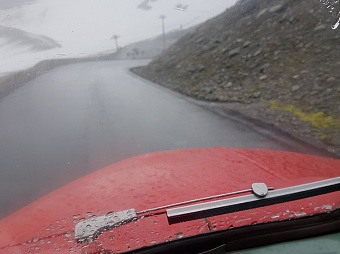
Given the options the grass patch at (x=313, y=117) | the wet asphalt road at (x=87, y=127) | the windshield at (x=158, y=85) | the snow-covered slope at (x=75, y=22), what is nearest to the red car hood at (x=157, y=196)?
the windshield at (x=158, y=85)

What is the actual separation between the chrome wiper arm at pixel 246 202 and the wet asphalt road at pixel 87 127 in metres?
1.25

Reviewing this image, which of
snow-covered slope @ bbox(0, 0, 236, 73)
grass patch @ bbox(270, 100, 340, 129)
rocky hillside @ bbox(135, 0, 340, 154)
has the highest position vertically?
snow-covered slope @ bbox(0, 0, 236, 73)

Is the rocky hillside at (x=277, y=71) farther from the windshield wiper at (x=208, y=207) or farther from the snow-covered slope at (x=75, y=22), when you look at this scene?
the windshield wiper at (x=208, y=207)

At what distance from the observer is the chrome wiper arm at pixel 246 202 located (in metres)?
1.75

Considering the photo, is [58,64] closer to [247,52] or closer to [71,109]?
[71,109]

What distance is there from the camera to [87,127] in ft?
9.65

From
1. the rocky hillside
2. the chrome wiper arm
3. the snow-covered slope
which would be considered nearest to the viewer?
the chrome wiper arm

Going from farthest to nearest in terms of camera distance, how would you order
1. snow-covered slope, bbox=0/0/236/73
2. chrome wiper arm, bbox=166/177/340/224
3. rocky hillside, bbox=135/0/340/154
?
rocky hillside, bbox=135/0/340/154 < snow-covered slope, bbox=0/0/236/73 < chrome wiper arm, bbox=166/177/340/224

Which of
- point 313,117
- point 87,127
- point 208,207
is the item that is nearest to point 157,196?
point 208,207

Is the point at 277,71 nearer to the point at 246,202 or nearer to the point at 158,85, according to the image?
the point at 158,85

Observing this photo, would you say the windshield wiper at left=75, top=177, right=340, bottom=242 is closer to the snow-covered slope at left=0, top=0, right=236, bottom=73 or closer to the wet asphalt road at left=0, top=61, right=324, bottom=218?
the wet asphalt road at left=0, top=61, right=324, bottom=218

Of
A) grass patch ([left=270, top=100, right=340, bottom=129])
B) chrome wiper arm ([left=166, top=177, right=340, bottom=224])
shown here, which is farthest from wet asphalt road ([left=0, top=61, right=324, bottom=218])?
chrome wiper arm ([left=166, top=177, right=340, bottom=224])

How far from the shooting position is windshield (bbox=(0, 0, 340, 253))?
2.49 m

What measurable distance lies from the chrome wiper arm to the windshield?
290mm
